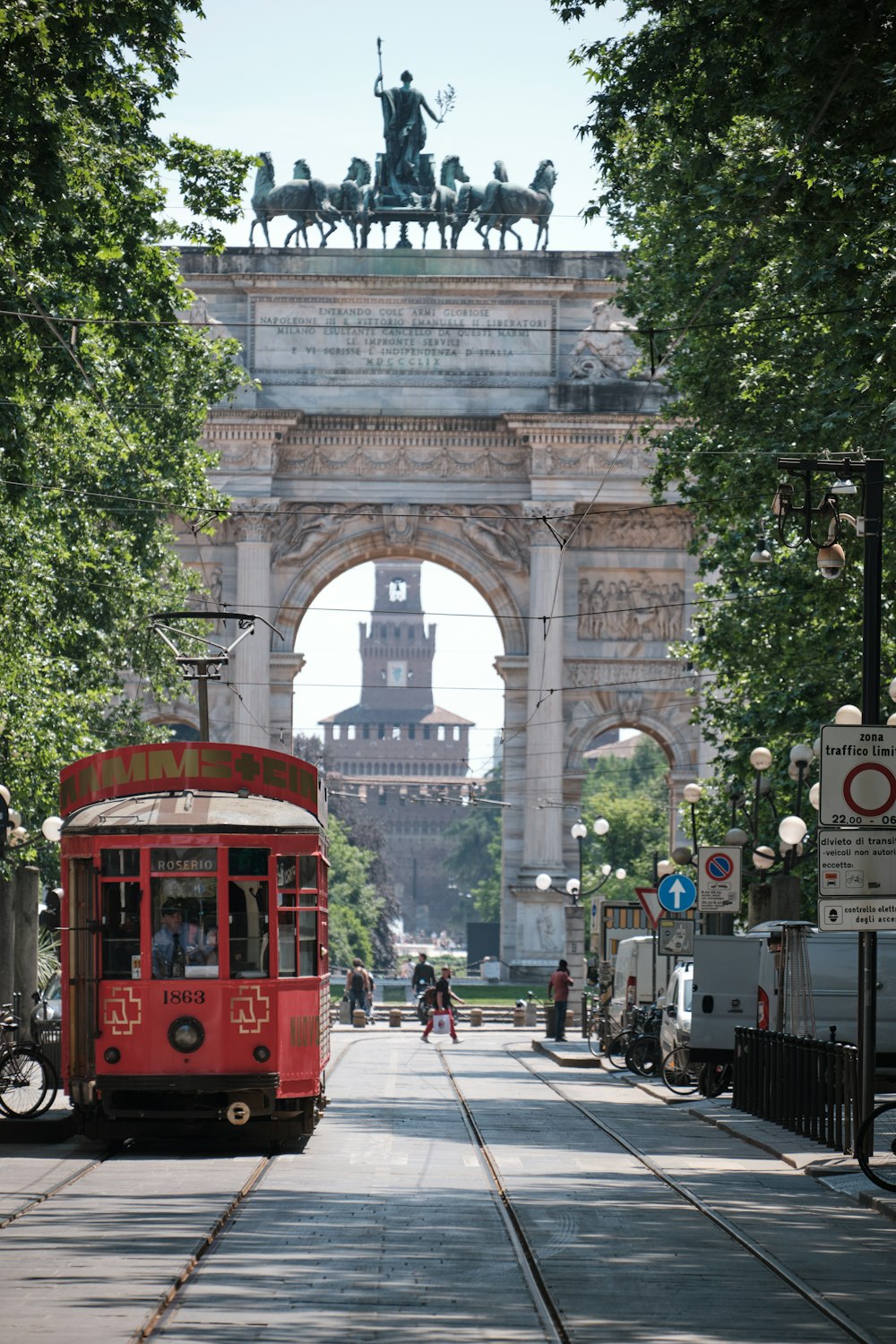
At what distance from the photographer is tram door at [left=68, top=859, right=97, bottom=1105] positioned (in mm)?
18047

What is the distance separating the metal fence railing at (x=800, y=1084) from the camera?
18500 millimetres

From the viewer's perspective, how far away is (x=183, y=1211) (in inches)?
533

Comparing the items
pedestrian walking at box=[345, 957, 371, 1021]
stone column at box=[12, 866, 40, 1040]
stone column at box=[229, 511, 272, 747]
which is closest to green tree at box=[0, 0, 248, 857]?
stone column at box=[12, 866, 40, 1040]

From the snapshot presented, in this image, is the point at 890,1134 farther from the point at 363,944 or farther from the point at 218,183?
the point at 363,944

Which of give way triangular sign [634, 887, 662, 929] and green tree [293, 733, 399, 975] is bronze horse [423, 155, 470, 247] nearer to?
give way triangular sign [634, 887, 662, 929]

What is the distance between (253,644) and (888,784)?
41.4 m

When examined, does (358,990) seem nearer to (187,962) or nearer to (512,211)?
(512,211)

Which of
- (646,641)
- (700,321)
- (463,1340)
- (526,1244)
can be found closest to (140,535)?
(700,321)

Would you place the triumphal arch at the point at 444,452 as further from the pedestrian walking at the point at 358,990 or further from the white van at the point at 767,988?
the white van at the point at 767,988

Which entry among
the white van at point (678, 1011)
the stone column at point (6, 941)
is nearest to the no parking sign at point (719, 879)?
the white van at point (678, 1011)

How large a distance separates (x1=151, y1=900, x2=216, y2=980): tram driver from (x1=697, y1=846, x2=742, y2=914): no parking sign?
35.3ft

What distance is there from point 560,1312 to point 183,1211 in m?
4.08

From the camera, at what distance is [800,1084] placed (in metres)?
20.3

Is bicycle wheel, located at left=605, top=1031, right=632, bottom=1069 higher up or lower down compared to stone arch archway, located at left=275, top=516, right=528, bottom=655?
lower down
